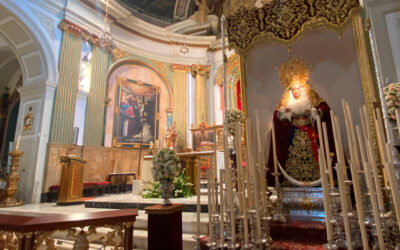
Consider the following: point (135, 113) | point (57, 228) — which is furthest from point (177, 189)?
point (135, 113)

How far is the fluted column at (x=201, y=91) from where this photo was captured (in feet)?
36.9

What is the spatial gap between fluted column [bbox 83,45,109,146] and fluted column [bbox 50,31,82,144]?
0.61 meters

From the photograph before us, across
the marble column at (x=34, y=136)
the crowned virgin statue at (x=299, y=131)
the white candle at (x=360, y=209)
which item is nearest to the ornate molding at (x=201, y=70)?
the marble column at (x=34, y=136)

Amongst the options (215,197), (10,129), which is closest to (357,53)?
(215,197)

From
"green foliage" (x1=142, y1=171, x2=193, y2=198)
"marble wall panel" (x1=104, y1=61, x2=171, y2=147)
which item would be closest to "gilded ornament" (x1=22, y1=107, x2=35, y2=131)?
"marble wall panel" (x1=104, y1=61, x2=171, y2=147)

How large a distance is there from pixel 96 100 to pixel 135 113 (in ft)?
5.82

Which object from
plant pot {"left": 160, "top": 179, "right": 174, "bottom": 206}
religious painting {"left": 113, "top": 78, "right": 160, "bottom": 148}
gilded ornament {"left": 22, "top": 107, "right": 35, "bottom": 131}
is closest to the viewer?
plant pot {"left": 160, "top": 179, "right": 174, "bottom": 206}

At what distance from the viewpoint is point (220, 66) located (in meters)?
11.8

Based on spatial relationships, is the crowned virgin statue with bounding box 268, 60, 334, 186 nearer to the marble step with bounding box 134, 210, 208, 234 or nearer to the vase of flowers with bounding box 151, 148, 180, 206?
the marble step with bounding box 134, 210, 208, 234

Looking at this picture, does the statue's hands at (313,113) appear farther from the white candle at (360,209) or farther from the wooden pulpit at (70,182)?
the wooden pulpit at (70,182)

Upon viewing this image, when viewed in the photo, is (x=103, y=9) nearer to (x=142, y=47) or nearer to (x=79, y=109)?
(x=142, y=47)

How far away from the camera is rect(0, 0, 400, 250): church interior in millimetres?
1906

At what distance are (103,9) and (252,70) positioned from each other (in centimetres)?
724

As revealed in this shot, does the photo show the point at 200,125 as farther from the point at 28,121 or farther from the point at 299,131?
the point at 299,131
